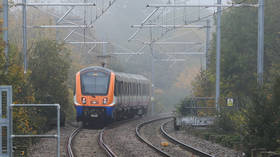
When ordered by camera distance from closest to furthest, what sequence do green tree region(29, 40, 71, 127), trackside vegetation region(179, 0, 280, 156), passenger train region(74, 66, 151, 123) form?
1. green tree region(29, 40, 71, 127)
2. passenger train region(74, 66, 151, 123)
3. trackside vegetation region(179, 0, 280, 156)

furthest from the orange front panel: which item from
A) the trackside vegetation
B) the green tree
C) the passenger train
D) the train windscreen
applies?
the trackside vegetation

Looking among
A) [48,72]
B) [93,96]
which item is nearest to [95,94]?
[93,96]

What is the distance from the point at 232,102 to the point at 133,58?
50178 mm

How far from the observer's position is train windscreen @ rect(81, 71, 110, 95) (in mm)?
25961

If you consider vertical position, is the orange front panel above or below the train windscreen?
below

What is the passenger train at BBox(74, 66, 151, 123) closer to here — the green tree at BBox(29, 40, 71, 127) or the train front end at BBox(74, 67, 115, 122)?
the train front end at BBox(74, 67, 115, 122)

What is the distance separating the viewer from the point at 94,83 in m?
26.1

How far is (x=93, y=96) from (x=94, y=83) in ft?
2.08

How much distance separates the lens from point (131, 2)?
83500 mm

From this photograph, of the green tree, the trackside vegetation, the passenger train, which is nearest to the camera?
the green tree

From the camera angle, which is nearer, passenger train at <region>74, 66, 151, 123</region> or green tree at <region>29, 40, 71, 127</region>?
green tree at <region>29, 40, 71, 127</region>

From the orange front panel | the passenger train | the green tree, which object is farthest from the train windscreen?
the green tree

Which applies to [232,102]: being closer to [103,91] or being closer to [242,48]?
[103,91]

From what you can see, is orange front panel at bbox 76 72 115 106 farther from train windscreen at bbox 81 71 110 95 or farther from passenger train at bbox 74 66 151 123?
train windscreen at bbox 81 71 110 95
